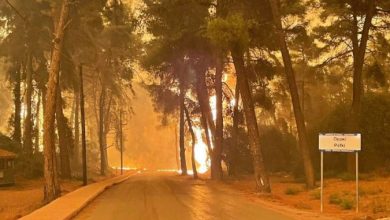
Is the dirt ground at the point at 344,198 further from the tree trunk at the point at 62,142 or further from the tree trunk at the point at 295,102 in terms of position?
the tree trunk at the point at 62,142

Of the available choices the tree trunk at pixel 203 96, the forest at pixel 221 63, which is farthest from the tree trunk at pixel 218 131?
the tree trunk at pixel 203 96

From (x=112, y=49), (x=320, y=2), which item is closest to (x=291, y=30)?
(x=320, y=2)

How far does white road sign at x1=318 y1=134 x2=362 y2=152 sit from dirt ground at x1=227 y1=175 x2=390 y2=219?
2.11 meters

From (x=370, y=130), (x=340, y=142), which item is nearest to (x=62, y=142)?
(x=370, y=130)

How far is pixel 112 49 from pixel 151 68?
11.2 metres

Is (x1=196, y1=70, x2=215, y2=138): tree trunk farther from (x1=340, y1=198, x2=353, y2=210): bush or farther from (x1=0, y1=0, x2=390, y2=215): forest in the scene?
(x1=340, y1=198, x2=353, y2=210): bush

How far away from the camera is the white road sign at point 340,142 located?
1724 cm

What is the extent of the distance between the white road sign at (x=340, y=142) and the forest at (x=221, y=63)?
7666mm

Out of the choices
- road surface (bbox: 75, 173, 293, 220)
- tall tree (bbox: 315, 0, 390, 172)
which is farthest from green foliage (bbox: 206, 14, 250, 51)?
tall tree (bbox: 315, 0, 390, 172)

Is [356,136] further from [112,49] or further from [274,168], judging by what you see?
[112,49]

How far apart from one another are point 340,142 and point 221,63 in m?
21.3

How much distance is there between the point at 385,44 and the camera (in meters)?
32.8

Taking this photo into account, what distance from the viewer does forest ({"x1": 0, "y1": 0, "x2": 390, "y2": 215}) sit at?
27.0 meters

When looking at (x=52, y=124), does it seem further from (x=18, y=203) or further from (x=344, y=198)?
(x=344, y=198)
